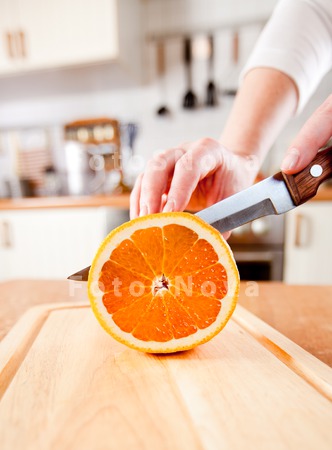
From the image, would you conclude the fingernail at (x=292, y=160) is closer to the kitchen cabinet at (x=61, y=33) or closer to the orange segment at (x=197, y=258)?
the orange segment at (x=197, y=258)

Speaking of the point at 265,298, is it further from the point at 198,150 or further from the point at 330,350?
the point at 198,150

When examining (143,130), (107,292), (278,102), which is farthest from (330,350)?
(143,130)

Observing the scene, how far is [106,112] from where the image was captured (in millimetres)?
2311

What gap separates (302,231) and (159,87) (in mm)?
1302

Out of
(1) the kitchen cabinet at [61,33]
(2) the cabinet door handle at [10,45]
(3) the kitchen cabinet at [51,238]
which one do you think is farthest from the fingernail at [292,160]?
(2) the cabinet door handle at [10,45]

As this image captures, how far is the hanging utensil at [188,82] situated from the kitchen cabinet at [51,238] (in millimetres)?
919

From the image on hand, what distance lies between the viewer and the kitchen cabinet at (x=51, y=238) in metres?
1.80

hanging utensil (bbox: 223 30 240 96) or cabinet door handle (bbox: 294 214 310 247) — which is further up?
hanging utensil (bbox: 223 30 240 96)

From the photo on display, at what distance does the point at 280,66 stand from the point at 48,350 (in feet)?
2.43

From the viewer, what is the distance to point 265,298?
772 millimetres

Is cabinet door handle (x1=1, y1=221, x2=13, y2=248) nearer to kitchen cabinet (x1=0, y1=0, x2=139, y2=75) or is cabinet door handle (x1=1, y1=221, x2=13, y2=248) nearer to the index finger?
kitchen cabinet (x1=0, y1=0, x2=139, y2=75)

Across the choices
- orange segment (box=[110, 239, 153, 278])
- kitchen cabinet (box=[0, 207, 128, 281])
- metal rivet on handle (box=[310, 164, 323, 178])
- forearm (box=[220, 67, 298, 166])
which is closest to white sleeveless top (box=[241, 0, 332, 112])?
forearm (box=[220, 67, 298, 166])

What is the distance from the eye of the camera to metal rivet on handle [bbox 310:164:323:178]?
563mm

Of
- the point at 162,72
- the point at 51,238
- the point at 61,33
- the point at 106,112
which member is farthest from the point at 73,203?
the point at 162,72
